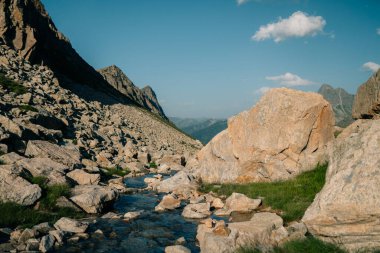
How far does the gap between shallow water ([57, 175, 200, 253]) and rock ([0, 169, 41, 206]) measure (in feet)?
11.6

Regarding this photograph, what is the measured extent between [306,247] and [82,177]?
15.9m

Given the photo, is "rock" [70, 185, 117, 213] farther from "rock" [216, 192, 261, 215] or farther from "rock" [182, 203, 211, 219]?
"rock" [216, 192, 261, 215]

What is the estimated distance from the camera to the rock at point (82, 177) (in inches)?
818

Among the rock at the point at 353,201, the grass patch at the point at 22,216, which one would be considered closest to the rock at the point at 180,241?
the rock at the point at 353,201

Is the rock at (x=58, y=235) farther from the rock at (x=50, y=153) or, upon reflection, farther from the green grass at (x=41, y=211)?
the rock at (x=50, y=153)

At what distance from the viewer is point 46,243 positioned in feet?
38.8

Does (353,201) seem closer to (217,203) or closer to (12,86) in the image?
(217,203)

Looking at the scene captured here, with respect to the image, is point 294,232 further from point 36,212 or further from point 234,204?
point 36,212

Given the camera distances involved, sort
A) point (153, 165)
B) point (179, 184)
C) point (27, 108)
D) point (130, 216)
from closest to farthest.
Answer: point (130, 216), point (179, 184), point (27, 108), point (153, 165)

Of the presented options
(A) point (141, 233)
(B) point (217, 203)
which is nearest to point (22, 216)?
(A) point (141, 233)

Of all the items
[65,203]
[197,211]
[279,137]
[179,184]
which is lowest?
[197,211]

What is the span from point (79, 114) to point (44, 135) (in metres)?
21.6

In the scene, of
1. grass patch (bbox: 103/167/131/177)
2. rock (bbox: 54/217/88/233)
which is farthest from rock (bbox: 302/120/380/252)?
grass patch (bbox: 103/167/131/177)

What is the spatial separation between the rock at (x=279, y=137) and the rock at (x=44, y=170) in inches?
458
